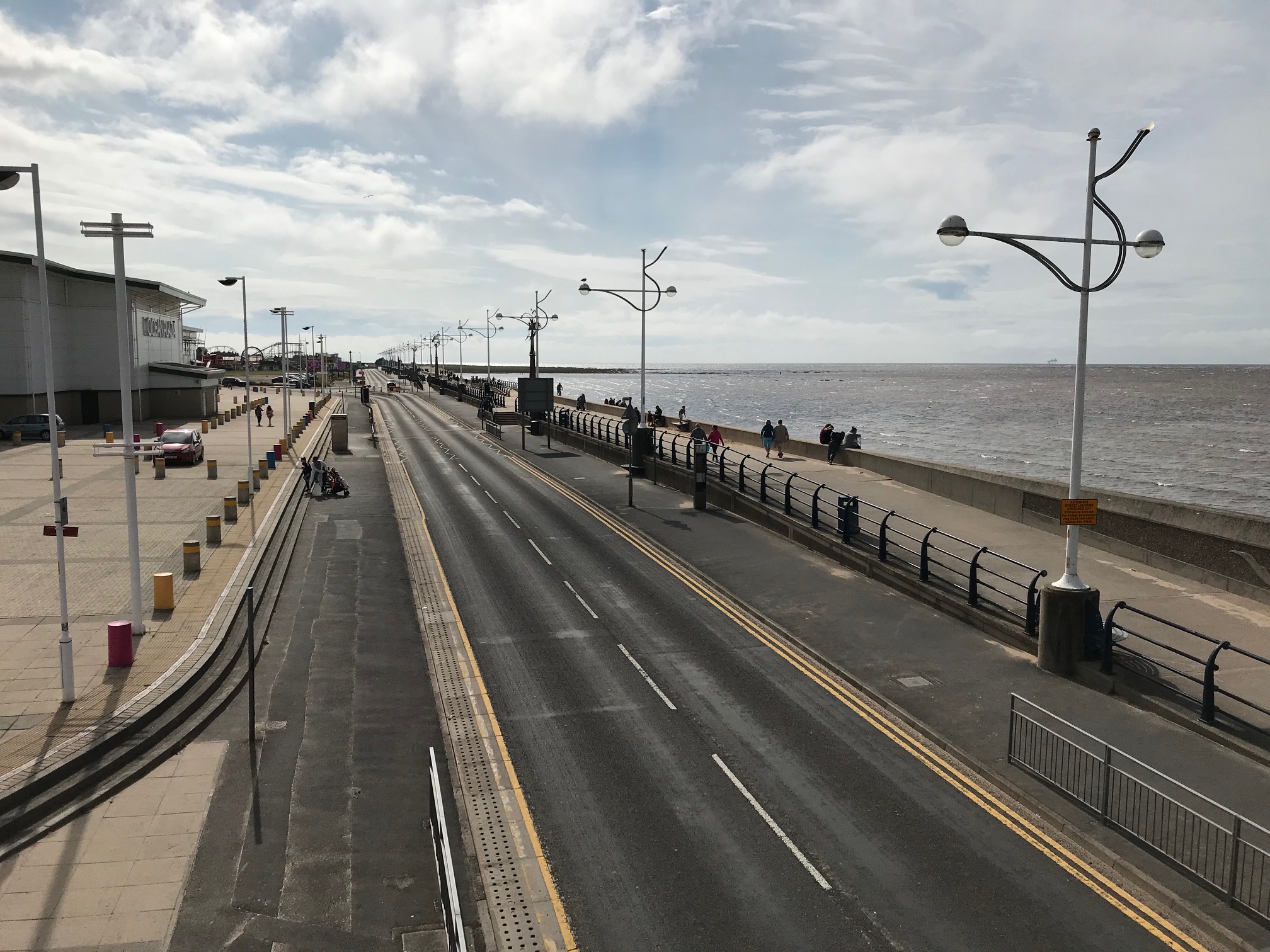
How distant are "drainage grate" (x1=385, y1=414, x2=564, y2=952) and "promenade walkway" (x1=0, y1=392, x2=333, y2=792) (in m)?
4.69

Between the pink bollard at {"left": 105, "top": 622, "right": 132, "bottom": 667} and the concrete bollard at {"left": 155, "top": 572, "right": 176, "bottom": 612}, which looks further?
the concrete bollard at {"left": 155, "top": 572, "right": 176, "bottom": 612}

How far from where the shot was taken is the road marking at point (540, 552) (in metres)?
24.6

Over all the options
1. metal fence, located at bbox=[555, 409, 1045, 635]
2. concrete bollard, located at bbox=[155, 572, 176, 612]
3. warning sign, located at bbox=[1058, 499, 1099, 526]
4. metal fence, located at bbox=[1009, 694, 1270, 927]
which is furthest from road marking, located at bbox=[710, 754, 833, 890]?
concrete bollard, located at bbox=[155, 572, 176, 612]

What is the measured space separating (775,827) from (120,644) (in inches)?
445

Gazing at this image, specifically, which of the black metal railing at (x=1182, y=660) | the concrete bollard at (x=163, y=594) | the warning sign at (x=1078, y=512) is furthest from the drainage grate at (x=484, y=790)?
the warning sign at (x=1078, y=512)

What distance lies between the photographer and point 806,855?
1032 cm

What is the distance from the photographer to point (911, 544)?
23594 mm

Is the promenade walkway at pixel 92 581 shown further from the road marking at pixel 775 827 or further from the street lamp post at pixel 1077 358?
the street lamp post at pixel 1077 358

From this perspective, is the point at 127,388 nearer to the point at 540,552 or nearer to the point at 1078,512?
the point at 540,552

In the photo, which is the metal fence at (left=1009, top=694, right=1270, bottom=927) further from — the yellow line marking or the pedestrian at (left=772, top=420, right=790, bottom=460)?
the pedestrian at (left=772, top=420, right=790, bottom=460)

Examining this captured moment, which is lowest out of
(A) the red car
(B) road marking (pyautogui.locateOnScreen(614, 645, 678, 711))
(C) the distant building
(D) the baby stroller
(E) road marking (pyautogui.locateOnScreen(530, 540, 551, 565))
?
(B) road marking (pyautogui.locateOnScreen(614, 645, 678, 711))

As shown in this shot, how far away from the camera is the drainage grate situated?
9.22 m

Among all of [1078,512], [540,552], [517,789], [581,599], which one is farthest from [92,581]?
[1078,512]

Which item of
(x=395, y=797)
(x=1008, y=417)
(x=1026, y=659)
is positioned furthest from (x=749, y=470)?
(x=1008, y=417)
